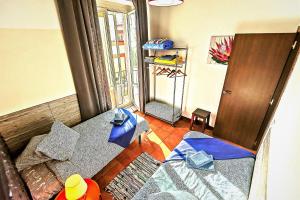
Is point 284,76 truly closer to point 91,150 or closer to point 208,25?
point 208,25

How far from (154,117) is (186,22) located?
213cm

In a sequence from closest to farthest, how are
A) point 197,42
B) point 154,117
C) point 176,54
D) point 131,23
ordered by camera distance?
point 197,42, point 176,54, point 131,23, point 154,117

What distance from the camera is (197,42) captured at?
2.60m

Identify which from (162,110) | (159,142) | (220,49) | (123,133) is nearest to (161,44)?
(220,49)

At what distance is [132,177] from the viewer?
199 centimetres

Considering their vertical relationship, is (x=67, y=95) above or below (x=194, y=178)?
above

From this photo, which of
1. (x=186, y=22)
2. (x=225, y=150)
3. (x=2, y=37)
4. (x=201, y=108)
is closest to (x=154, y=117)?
(x=201, y=108)

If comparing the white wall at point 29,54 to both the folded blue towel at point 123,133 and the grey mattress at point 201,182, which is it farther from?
the grey mattress at point 201,182

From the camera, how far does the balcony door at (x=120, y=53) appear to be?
284 cm

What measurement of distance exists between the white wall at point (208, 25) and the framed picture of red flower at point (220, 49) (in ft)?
0.25

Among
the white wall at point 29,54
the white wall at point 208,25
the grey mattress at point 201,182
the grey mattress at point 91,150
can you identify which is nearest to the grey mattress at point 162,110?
the white wall at point 208,25

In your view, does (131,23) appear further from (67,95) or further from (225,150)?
(225,150)

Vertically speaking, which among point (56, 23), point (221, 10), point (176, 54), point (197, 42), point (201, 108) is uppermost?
point (221, 10)

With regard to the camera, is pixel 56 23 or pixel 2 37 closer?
pixel 2 37
